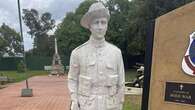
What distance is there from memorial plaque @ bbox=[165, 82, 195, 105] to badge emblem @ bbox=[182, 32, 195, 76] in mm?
188

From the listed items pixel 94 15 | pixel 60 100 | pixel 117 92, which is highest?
pixel 94 15

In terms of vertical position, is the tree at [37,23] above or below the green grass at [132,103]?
above

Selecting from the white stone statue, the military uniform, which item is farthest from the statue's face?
the military uniform

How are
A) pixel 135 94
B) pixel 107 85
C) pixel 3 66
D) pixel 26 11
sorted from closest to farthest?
pixel 107 85 < pixel 135 94 < pixel 3 66 < pixel 26 11

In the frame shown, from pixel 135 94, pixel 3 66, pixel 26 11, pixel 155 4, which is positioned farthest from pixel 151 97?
pixel 26 11

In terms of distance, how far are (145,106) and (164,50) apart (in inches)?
34.4

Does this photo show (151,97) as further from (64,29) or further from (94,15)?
(64,29)

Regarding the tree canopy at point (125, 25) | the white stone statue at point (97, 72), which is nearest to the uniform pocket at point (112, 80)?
the white stone statue at point (97, 72)

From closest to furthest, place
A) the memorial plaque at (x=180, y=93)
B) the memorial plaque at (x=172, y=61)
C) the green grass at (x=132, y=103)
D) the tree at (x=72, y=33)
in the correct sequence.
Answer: the memorial plaque at (x=180, y=93) < the memorial plaque at (x=172, y=61) < the green grass at (x=132, y=103) < the tree at (x=72, y=33)

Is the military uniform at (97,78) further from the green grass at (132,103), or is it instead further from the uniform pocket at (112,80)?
the green grass at (132,103)

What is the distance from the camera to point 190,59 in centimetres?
616

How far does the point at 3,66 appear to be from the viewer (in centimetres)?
4825

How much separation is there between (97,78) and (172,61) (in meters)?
Result: 1.74

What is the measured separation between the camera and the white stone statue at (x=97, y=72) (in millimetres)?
5008
